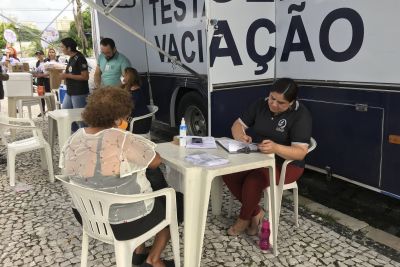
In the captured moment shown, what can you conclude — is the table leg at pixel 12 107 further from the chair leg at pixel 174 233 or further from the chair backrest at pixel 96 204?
the chair leg at pixel 174 233

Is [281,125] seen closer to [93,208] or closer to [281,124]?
[281,124]

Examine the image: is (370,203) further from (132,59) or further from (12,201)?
(132,59)

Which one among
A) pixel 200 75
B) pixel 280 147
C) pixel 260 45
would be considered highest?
pixel 260 45

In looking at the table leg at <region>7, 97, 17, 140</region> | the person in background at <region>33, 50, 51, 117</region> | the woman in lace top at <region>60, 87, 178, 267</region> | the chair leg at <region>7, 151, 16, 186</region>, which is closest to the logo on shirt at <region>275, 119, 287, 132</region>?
the woman in lace top at <region>60, 87, 178, 267</region>

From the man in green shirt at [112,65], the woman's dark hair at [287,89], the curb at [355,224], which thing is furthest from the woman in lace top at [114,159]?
the man in green shirt at [112,65]

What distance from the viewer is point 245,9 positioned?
3.61 meters

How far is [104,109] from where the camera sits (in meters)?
1.89

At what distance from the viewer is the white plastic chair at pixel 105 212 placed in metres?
1.80

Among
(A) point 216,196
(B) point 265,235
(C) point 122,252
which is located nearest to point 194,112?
(A) point 216,196

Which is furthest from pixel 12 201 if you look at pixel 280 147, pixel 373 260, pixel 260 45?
pixel 373 260

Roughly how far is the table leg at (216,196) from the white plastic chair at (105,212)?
94cm

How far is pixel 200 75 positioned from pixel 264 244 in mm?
2197

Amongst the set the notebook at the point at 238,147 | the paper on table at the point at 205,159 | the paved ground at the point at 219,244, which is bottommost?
the paved ground at the point at 219,244

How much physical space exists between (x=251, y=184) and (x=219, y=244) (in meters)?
0.51
